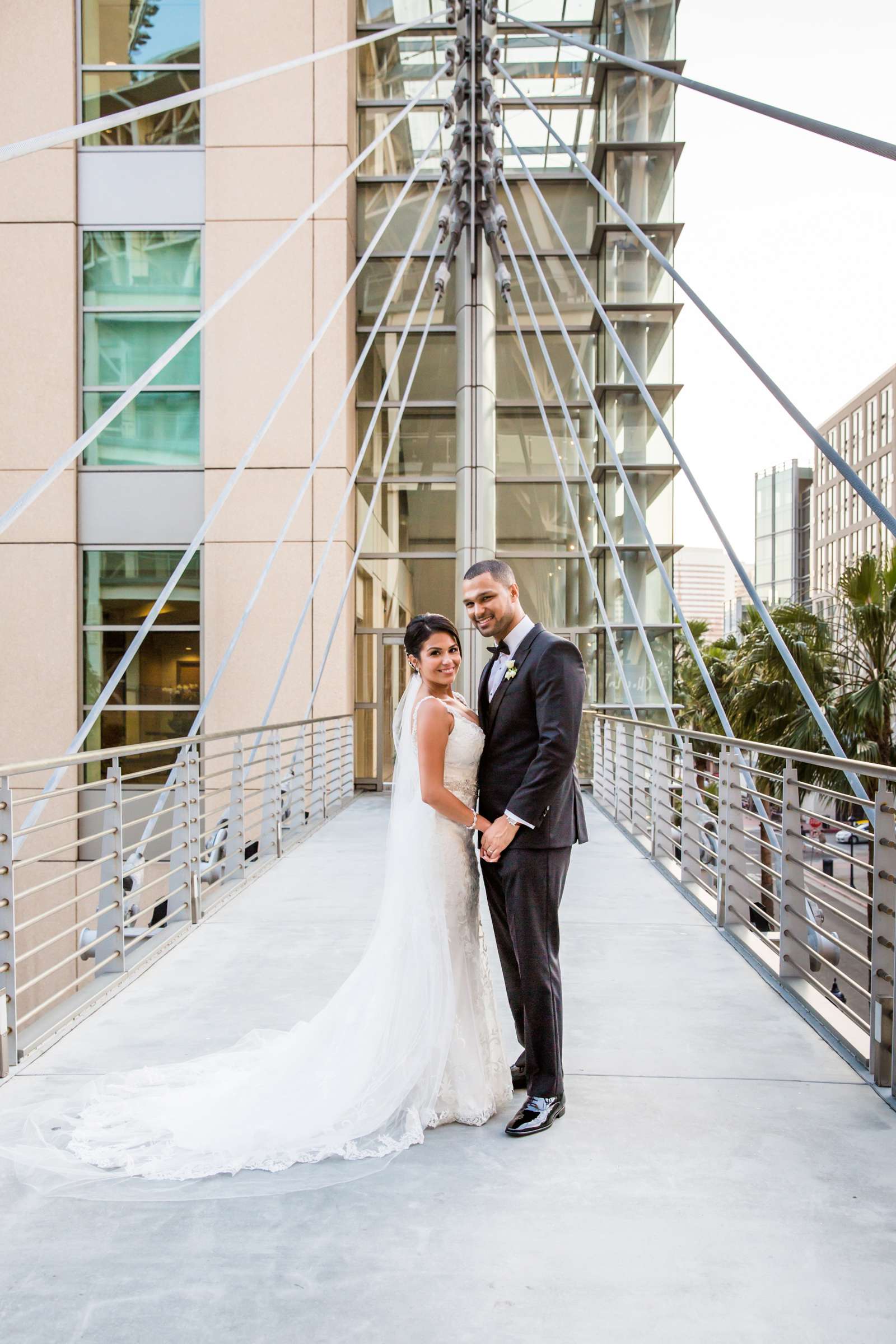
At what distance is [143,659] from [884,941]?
39.7 ft

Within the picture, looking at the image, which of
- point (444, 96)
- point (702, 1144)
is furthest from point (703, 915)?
point (444, 96)

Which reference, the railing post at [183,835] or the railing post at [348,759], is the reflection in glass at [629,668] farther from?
the railing post at [183,835]

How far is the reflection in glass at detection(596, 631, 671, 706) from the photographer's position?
49.0ft

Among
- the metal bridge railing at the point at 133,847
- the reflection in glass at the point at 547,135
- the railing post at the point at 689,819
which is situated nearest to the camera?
the metal bridge railing at the point at 133,847

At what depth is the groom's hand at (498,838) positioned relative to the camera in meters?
3.17

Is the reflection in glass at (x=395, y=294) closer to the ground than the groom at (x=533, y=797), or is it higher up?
higher up

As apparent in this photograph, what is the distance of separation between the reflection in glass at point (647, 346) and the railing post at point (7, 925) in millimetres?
12782

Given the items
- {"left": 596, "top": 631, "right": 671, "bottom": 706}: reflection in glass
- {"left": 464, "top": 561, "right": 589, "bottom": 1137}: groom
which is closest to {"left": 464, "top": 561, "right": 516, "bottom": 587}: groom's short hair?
{"left": 464, "top": 561, "right": 589, "bottom": 1137}: groom

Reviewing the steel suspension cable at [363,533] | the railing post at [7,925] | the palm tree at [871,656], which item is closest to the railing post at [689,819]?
the steel suspension cable at [363,533]

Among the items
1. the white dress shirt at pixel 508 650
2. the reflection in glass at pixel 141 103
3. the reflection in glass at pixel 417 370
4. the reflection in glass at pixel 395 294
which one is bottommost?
the white dress shirt at pixel 508 650

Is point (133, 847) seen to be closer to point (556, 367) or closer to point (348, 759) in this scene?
point (348, 759)

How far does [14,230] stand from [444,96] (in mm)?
7037

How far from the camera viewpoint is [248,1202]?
2750 mm

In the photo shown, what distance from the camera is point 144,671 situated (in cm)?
1436
